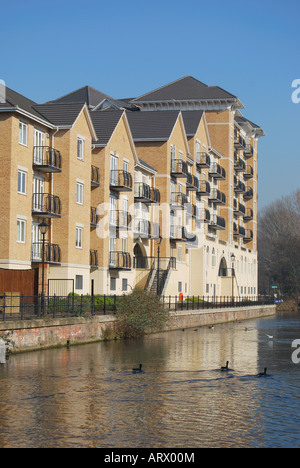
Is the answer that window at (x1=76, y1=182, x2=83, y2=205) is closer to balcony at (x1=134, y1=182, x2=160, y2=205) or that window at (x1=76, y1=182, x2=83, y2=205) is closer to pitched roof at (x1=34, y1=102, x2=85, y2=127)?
pitched roof at (x1=34, y1=102, x2=85, y2=127)

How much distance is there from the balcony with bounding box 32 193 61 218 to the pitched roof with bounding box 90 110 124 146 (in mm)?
6982

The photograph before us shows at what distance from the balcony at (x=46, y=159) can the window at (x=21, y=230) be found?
10.8 feet

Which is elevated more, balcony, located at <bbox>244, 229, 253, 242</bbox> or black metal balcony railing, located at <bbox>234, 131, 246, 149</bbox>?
black metal balcony railing, located at <bbox>234, 131, 246, 149</bbox>

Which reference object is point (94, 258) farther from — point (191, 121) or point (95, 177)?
point (191, 121)

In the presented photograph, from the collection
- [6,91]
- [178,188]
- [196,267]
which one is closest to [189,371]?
[6,91]

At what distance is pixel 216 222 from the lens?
7962 centimetres

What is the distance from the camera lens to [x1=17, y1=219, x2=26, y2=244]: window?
3759 centimetres

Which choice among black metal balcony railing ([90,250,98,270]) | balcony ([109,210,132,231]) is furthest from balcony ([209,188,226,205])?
black metal balcony railing ([90,250,98,270])

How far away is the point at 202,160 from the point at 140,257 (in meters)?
18.2

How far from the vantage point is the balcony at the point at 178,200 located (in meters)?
60.7

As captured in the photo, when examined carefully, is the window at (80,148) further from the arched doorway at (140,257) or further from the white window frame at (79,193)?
the arched doorway at (140,257)

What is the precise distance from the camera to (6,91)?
39.8 m

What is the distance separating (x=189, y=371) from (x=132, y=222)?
29485 mm
